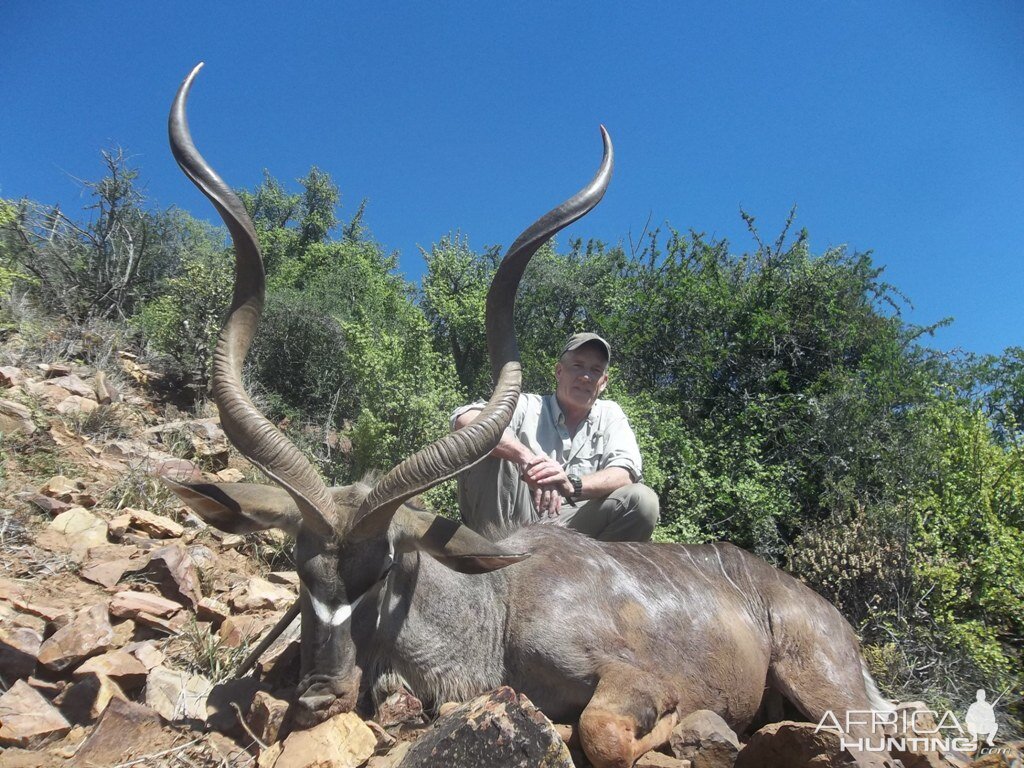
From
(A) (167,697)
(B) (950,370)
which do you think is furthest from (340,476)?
(B) (950,370)

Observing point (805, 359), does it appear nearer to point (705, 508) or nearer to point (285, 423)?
point (705, 508)

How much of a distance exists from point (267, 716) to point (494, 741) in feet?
4.08

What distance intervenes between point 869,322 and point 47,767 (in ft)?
32.4

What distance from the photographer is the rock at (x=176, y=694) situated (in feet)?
11.2

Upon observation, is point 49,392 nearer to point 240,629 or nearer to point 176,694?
point 240,629

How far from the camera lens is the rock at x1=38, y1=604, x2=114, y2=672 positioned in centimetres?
356

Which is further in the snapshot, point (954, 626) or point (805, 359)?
point (805, 359)

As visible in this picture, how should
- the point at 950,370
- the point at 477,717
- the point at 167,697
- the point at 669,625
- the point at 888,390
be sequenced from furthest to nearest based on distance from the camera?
the point at 950,370 → the point at 888,390 → the point at 669,625 → the point at 167,697 → the point at 477,717

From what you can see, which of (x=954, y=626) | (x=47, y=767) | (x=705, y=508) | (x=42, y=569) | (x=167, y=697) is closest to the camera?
(x=47, y=767)

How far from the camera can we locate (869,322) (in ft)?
31.1

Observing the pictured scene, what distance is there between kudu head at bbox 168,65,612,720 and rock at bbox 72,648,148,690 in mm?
894

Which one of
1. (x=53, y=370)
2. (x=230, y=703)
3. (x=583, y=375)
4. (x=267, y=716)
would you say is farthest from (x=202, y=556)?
(x=53, y=370)

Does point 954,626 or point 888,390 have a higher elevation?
point 888,390

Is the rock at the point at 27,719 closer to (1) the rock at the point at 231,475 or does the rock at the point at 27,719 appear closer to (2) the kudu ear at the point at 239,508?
(2) the kudu ear at the point at 239,508
